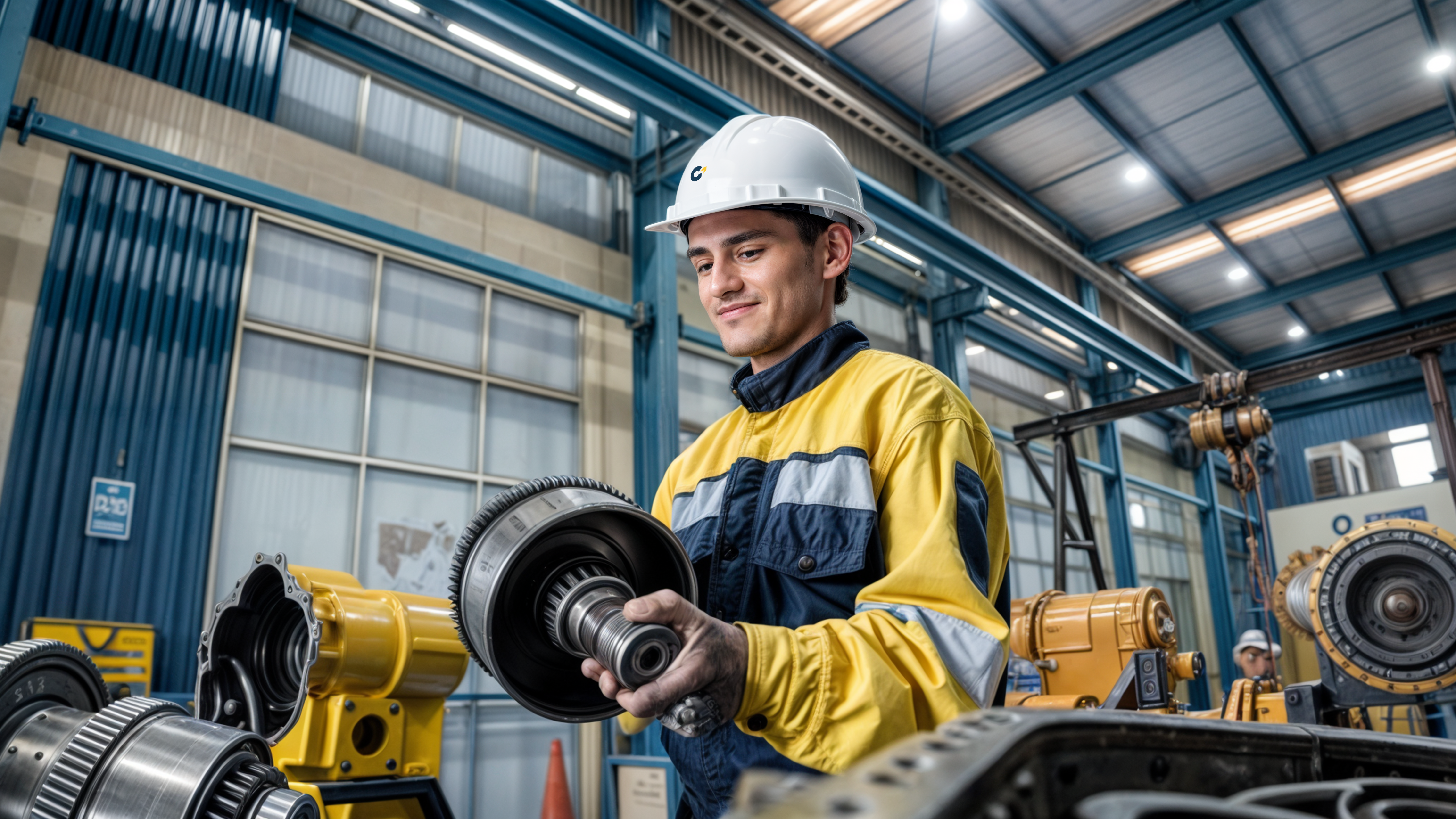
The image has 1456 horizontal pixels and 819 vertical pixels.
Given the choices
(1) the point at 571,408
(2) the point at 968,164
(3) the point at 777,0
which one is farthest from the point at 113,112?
(2) the point at 968,164

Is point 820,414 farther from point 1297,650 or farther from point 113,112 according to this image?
point 1297,650

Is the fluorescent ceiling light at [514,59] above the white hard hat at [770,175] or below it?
above

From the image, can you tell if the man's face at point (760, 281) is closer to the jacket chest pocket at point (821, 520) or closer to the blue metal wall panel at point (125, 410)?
the jacket chest pocket at point (821, 520)

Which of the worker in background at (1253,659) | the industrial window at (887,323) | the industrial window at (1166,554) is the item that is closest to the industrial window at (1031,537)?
the industrial window at (1166,554)

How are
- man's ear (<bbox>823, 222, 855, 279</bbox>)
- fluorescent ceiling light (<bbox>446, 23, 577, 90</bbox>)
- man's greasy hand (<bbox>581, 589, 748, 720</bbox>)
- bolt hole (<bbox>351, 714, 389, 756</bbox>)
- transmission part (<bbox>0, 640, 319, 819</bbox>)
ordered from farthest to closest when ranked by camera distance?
fluorescent ceiling light (<bbox>446, 23, 577, 90</bbox>), bolt hole (<bbox>351, 714, 389, 756</bbox>), man's ear (<bbox>823, 222, 855, 279</bbox>), transmission part (<bbox>0, 640, 319, 819</bbox>), man's greasy hand (<bbox>581, 589, 748, 720</bbox>)

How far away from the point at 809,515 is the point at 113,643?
481cm

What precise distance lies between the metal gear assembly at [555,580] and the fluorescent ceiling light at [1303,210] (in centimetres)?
1369

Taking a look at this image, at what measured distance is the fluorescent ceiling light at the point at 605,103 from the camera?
25.4 ft

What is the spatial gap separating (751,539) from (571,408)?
238 inches

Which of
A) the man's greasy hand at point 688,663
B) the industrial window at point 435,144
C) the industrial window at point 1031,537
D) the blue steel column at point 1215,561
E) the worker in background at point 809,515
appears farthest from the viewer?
the blue steel column at point 1215,561

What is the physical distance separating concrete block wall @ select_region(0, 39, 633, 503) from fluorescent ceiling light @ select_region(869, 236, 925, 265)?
9.23 feet

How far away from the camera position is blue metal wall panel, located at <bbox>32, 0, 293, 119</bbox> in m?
5.29

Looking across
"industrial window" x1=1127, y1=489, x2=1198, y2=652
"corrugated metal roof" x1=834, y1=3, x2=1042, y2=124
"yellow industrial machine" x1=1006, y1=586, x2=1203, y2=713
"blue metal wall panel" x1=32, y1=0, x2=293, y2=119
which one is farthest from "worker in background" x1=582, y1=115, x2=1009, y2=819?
"industrial window" x1=1127, y1=489, x2=1198, y2=652

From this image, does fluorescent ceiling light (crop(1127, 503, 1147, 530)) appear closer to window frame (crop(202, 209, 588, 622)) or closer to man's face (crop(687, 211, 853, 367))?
window frame (crop(202, 209, 588, 622))
